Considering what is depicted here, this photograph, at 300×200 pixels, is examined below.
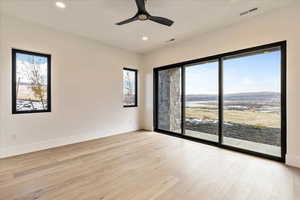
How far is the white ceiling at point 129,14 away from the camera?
2568 mm

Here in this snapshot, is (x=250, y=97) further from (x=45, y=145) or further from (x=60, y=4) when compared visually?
(x=45, y=145)

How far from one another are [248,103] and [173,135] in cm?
223

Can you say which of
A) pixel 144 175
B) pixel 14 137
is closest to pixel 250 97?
pixel 144 175

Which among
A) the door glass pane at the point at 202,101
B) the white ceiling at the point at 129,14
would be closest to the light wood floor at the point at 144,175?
the door glass pane at the point at 202,101

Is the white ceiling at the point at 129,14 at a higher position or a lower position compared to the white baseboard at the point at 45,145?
higher

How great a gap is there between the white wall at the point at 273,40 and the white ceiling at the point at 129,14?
0.18 meters

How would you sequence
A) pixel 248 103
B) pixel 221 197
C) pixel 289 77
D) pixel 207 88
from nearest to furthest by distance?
pixel 221 197 → pixel 289 77 → pixel 248 103 → pixel 207 88

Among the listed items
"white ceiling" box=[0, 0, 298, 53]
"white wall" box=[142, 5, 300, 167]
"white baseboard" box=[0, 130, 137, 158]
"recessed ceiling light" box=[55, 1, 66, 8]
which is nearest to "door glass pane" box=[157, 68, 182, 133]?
"white wall" box=[142, 5, 300, 167]

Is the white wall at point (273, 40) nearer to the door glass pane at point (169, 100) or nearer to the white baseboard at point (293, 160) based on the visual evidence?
the white baseboard at point (293, 160)

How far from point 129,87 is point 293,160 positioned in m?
4.39

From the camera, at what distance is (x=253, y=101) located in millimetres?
3109

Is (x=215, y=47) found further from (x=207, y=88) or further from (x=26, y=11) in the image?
(x=26, y=11)

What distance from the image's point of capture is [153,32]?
3703 millimetres

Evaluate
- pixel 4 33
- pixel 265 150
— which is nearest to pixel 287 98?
pixel 265 150
